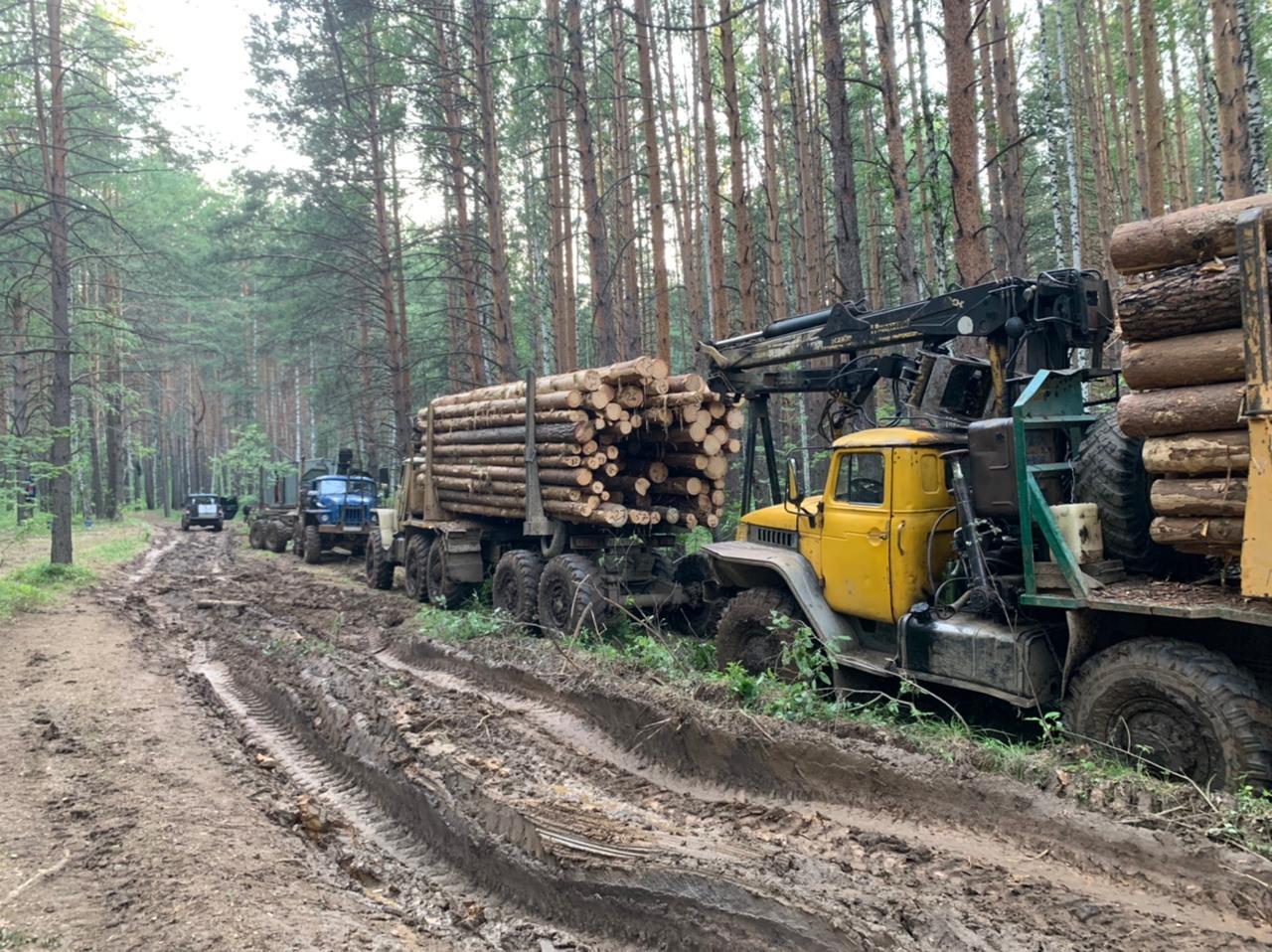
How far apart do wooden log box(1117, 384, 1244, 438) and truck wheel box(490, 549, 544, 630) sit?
23.2 feet

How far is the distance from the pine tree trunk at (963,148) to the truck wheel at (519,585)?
615 cm

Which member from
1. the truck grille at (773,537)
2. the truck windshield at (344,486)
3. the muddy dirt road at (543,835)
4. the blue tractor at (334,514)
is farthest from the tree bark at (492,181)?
the muddy dirt road at (543,835)

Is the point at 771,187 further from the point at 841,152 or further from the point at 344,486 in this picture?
the point at 344,486

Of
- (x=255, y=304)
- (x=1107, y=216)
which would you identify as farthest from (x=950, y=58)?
(x=255, y=304)

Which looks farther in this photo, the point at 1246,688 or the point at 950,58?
the point at 950,58

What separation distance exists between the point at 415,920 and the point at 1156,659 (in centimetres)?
421

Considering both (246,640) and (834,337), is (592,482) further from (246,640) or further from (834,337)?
(246,640)

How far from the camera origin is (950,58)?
369 inches

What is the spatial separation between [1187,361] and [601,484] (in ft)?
21.2

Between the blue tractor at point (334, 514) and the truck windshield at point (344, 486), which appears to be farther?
the truck windshield at point (344, 486)

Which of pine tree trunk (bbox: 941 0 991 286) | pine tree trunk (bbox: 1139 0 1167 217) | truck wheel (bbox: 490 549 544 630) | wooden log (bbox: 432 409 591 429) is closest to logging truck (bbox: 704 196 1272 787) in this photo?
pine tree trunk (bbox: 941 0 991 286)

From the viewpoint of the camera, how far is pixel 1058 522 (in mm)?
5215

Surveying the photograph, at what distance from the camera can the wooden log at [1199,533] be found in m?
4.42

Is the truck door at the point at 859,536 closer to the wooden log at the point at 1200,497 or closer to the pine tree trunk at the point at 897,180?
the wooden log at the point at 1200,497
